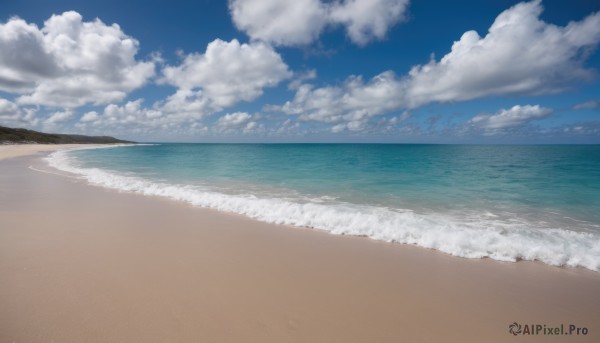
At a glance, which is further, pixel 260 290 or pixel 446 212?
pixel 446 212

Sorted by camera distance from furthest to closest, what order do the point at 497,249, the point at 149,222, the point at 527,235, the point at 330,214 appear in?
the point at 330,214
the point at 149,222
the point at 527,235
the point at 497,249

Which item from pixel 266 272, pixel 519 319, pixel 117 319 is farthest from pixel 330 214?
pixel 117 319

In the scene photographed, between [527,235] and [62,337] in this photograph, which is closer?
[62,337]

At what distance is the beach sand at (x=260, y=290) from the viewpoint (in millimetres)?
3168

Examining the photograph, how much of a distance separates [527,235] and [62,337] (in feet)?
29.9

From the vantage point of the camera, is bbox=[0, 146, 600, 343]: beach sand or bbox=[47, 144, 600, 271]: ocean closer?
bbox=[0, 146, 600, 343]: beach sand

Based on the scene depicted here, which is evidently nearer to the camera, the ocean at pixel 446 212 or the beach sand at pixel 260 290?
the beach sand at pixel 260 290

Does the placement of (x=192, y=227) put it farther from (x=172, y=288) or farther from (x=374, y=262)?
(x=374, y=262)

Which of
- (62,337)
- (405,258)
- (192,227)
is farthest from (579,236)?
(62,337)

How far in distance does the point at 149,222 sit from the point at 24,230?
2583 mm

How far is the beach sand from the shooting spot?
3.17 metres

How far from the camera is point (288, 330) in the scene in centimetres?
318

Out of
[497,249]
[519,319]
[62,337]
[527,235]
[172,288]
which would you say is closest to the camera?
[62,337]

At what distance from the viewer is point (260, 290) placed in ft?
13.2
